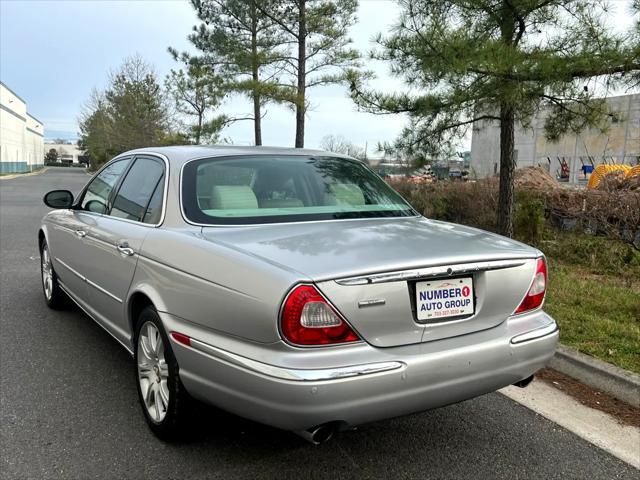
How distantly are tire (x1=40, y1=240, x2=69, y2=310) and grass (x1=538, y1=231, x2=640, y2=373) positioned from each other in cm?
447

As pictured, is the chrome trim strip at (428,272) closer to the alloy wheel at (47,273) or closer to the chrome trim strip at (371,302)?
the chrome trim strip at (371,302)

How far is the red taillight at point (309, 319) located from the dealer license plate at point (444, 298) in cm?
39

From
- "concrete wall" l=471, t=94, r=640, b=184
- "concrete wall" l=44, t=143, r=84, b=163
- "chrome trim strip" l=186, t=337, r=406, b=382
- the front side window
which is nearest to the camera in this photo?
"chrome trim strip" l=186, t=337, r=406, b=382

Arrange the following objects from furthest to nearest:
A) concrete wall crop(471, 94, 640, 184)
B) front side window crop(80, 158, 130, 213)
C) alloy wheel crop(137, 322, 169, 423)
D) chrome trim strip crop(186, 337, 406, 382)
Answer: concrete wall crop(471, 94, 640, 184) < front side window crop(80, 158, 130, 213) < alloy wheel crop(137, 322, 169, 423) < chrome trim strip crop(186, 337, 406, 382)

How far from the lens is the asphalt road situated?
8.78 feet

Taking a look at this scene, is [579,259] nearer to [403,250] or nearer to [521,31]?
[521,31]

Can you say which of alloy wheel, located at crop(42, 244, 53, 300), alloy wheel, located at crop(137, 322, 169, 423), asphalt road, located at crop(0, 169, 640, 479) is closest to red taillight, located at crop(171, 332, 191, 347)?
Answer: alloy wheel, located at crop(137, 322, 169, 423)

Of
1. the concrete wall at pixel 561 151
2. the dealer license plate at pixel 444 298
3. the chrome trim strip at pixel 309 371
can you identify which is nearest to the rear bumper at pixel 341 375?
the chrome trim strip at pixel 309 371

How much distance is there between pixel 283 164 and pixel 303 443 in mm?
1668

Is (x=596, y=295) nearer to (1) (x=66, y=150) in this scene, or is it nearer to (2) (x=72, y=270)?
(2) (x=72, y=270)

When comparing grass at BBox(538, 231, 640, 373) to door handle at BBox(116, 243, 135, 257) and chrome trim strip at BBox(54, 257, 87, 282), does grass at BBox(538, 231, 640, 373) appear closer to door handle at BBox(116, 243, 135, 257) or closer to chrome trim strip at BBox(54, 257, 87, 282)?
door handle at BBox(116, 243, 135, 257)

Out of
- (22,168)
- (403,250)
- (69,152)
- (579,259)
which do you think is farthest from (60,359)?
(69,152)

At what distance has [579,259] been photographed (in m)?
7.88

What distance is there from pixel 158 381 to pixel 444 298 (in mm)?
1589
